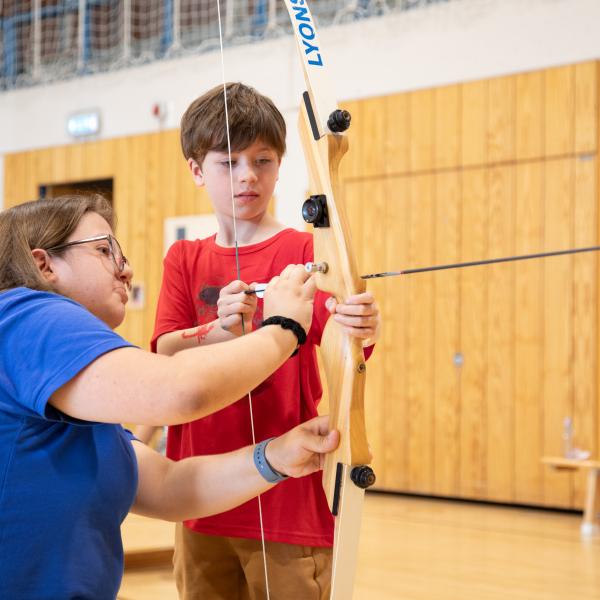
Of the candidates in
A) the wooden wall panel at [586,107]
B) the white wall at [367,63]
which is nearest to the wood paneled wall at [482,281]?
the wooden wall panel at [586,107]

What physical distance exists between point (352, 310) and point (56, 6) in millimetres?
6601

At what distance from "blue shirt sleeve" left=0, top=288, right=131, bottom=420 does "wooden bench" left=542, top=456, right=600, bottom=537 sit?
3644 millimetres

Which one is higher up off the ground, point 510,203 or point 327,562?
point 510,203

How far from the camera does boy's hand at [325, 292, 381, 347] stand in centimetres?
116

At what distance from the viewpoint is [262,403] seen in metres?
1.46

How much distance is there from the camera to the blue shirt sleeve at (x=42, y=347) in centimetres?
95

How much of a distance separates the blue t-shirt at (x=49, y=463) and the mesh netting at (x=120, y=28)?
4847 millimetres

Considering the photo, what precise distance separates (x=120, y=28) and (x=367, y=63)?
2.21 metres

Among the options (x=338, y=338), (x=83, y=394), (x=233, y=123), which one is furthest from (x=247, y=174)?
(x=83, y=394)

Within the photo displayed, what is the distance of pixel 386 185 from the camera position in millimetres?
5516

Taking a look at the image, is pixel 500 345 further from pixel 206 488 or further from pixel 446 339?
pixel 206 488

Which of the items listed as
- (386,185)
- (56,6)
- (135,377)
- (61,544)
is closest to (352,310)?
(135,377)

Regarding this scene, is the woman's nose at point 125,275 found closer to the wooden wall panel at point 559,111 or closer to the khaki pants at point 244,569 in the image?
the khaki pants at point 244,569

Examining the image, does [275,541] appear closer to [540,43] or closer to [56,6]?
[540,43]
